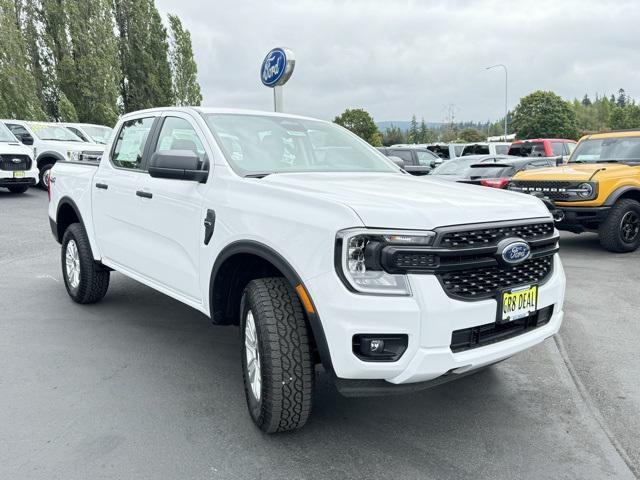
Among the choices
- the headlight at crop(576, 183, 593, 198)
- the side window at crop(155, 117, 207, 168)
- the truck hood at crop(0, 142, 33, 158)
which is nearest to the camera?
the side window at crop(155, 117, 207, 168)

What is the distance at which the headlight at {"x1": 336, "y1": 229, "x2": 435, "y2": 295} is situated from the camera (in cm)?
272

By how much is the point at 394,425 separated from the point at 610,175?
6.62 meters

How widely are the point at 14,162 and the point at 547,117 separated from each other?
2590 inches

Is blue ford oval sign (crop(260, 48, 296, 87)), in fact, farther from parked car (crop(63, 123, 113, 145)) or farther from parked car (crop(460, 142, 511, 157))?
parked car (crop(460, 142, 511, 157))

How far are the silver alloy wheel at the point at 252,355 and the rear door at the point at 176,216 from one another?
58cm

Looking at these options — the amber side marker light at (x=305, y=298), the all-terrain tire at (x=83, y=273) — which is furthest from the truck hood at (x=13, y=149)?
the amber side marker light at (x=305, y=298)

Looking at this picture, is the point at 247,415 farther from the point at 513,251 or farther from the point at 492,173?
the point at 492,173

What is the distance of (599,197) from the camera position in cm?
838

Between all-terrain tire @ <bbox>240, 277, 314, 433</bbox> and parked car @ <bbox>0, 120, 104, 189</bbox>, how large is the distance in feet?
44.9

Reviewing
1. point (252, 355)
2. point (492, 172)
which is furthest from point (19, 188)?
point (252, 355)

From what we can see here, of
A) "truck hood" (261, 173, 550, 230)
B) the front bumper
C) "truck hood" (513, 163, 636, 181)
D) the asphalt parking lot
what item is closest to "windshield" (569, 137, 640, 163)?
"truck hood" (513, 163, 636, 181)

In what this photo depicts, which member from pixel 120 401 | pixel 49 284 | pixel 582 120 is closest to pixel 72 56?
pixel 49 284

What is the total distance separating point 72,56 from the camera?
98.3 ft

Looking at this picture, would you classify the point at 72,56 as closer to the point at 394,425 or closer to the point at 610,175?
the point at 610,175
